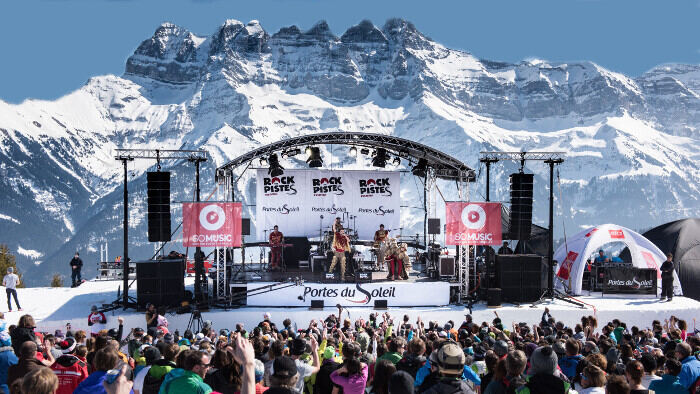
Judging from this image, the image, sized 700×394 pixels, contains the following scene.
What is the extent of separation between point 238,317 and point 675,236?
19.2 metres

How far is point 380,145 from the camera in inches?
790

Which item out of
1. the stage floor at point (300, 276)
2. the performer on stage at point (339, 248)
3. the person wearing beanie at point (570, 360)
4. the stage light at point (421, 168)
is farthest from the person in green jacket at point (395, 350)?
the stage light at point (421, 168)

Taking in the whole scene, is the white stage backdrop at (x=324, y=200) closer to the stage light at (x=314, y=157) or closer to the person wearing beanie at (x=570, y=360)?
the stage light at (x=314, y=157)

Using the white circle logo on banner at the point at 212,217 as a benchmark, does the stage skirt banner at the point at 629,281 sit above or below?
below

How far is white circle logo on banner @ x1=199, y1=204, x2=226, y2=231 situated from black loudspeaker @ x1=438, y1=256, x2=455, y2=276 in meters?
6.39

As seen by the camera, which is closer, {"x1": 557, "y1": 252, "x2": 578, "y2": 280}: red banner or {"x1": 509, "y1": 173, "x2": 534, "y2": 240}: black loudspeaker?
{"x1": 509, "y1": 173, "x2": 534, "y2": 240}: black loudspeaker

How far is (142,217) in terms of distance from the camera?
17525 cm

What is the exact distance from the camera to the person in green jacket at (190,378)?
161 inches

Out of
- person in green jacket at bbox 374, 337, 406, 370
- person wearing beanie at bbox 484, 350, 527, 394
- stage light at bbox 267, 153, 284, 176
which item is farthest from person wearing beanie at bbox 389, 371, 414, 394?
stage light at bbox 267, 153, 284, 176

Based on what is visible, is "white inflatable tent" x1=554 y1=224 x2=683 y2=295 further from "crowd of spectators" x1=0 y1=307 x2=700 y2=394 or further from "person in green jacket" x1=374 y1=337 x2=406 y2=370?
"person in green jacket" x1=374 y1=337 x2=406 y2=370

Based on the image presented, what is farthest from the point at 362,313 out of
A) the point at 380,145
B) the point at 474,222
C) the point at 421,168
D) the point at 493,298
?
the point at 380,145

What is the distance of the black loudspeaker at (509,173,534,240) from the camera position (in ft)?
58.7

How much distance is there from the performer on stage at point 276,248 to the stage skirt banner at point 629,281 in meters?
10.7

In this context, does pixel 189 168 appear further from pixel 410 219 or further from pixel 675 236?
pixel 675 236
